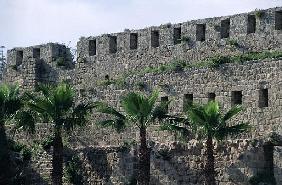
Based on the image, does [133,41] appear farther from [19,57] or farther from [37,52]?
[19,57]

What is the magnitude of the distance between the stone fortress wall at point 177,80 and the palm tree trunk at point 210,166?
2395mm

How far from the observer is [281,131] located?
3528 cm

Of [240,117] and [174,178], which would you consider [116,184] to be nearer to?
[174,178]

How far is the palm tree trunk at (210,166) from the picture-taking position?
33.1 m

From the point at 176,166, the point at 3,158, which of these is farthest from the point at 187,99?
the point at 3,158

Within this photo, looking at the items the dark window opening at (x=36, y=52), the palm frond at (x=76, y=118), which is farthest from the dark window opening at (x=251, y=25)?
the dark window opening at (x=36, y=52)

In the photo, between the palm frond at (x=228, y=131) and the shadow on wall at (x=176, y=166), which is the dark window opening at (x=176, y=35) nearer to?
the shadow on wall at (x=176, y=166)

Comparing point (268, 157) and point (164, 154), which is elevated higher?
point (164, 154)

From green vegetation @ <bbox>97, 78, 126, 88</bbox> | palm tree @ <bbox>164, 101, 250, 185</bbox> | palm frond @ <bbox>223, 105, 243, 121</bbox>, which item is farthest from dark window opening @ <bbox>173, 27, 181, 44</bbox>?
palm tree @ <bbox>164, 101, 250, 185</bbox>

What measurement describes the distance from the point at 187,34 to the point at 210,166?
11492mm

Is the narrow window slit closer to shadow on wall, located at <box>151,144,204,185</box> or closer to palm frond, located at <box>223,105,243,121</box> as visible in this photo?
shadow on wall, located at <box>151,144,204,185</box>

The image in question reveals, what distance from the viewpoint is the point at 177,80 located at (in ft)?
130

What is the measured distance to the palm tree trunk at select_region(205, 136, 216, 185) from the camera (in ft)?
109

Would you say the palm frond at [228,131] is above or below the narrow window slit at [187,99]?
below
